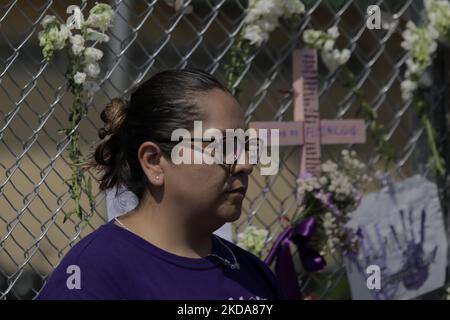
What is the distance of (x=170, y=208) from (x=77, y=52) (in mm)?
793

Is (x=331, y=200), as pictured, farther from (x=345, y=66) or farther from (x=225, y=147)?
(x=225, y=147)

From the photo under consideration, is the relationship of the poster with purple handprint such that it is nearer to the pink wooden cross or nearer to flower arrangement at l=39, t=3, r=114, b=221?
the pink wooden cross

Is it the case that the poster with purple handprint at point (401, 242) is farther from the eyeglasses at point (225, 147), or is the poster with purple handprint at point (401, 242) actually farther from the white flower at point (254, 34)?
the eyeglasses at point (225, 147)

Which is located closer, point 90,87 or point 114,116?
point 114,116

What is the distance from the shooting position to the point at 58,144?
2.63 m

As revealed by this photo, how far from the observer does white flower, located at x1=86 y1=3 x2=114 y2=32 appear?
255 cm

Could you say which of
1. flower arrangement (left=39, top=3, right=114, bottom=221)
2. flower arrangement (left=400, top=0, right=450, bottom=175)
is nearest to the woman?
flower arrangement (left=39, top=3, right=114, bottom=221)

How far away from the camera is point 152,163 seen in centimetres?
195

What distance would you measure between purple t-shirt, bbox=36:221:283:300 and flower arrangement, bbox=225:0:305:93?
106 centimetres

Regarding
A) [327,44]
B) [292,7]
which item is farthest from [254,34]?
[327,44]

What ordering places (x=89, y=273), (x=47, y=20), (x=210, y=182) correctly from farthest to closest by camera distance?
1. (x=47, y=20)
2. (x=210, y=182)
3. (x=89, y=273)

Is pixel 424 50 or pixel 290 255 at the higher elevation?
pixel 424 50

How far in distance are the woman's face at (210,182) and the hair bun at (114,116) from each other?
0.18m

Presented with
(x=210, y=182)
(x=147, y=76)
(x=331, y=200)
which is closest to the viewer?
(x=210, y=182)
